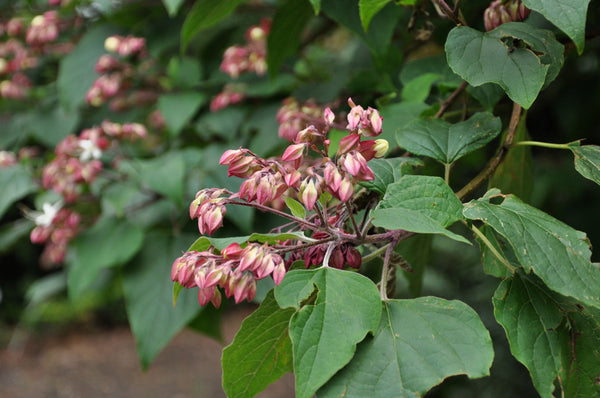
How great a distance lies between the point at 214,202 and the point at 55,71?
191 centimetres

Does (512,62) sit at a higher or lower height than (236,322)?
higher

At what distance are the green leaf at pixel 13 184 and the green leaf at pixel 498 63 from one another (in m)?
1.31

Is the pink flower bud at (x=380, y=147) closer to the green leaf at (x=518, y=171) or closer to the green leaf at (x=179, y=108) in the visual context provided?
the green leaf at (x=518, y=171)

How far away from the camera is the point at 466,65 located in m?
0.62

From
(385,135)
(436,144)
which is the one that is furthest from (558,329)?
(385,135)

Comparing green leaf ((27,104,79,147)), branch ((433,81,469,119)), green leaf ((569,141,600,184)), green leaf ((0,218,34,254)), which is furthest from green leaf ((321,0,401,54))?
green leaf ((0,218,34,254))

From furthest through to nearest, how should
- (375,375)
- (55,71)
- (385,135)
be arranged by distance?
(55,71), (385,135), (375,375)

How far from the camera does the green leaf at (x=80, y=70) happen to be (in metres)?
1.55

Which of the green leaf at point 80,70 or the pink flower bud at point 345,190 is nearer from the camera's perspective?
the pink flower bud at point 345,190

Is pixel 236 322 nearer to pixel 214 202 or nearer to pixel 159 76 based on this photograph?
pixel 159 76

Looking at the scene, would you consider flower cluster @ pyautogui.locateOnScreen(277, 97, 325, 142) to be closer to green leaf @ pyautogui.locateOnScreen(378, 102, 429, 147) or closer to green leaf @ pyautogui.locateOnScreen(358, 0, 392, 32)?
green leaf @ pyautogui.locateOnScreen(378, 102, 429, 147)

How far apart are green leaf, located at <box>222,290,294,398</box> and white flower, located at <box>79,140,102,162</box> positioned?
95 cm

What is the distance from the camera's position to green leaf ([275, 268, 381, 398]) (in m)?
0.48

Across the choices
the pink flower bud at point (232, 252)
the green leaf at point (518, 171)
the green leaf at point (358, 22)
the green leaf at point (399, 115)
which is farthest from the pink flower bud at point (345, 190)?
the green leaf at point (358, 22)
